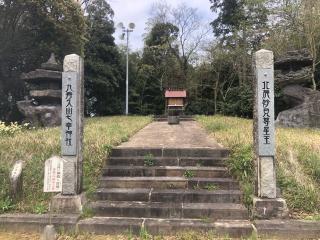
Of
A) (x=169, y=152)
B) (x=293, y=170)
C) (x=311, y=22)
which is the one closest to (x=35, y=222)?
(x=169, y=152)

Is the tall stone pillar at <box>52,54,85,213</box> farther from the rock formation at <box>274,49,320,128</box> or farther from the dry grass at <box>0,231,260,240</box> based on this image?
the rock formation at <box>274,49,320,128</box>

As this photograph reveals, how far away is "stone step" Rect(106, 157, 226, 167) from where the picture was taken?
7.63 meters

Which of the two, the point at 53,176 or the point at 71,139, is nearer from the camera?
the point at 53,176

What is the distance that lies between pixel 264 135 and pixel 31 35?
18367 mm

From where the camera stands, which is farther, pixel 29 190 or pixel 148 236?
pixel 29 190

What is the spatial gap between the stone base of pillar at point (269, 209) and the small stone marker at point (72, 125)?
10.3 feet

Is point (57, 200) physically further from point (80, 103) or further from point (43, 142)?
point (43, 142)

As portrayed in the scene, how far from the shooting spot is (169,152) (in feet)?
26.3

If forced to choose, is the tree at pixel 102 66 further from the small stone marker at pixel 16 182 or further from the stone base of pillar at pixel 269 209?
the stone base of pillar at pixel 269 209

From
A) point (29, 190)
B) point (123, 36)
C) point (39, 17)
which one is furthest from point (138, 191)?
point (123, 36)

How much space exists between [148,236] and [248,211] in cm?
180

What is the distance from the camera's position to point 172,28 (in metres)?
31.9

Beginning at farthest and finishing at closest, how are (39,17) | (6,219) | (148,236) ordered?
(39,17), (6,219), (148,236)

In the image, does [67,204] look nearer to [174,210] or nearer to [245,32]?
[174,210]
